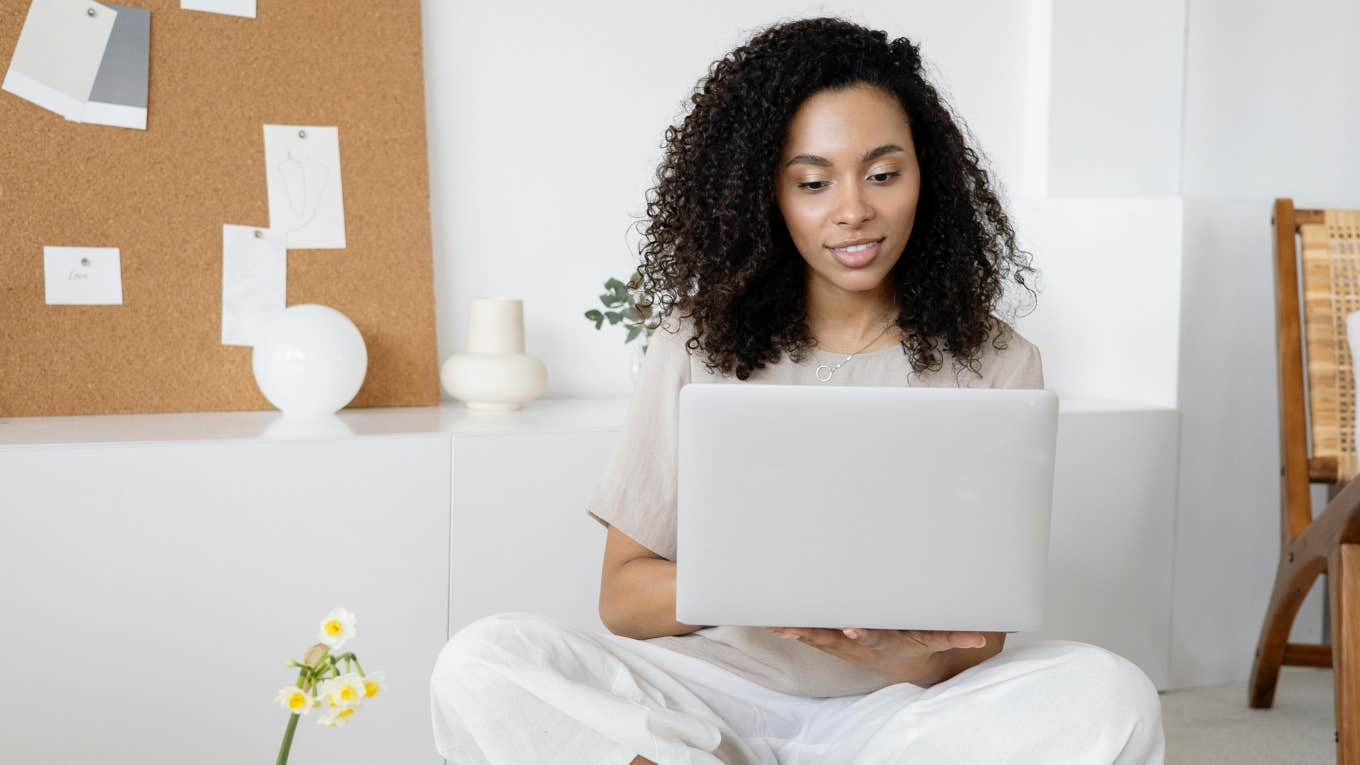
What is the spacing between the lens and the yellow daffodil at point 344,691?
0.96m

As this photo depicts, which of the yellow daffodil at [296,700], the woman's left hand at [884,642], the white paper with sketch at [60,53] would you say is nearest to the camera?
the yellow daffodil at [296,700]

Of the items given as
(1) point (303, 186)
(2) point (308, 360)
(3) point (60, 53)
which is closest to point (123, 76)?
(3) point (60, 53)

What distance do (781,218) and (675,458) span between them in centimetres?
34

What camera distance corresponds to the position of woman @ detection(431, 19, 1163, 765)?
51.1 inches

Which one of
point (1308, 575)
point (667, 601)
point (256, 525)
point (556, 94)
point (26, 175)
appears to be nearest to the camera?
point (667, 601)

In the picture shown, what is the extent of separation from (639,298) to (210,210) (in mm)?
732

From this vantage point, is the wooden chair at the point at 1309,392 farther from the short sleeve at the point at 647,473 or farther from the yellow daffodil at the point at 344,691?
the yellow daffodil at the point at 344,691

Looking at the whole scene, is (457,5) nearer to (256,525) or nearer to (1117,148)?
(256,525)

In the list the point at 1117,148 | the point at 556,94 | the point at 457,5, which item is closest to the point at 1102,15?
the point at 1117,148

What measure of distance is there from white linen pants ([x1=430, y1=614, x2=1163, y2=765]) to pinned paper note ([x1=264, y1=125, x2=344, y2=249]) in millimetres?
1116

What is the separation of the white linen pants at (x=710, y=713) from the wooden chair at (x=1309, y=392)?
4.04ft

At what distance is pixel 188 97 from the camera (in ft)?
7.17

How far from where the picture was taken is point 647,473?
154 cm

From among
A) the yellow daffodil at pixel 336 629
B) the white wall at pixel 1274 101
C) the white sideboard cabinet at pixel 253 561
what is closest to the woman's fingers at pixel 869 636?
the yellow daffodil at pixel 336 629
